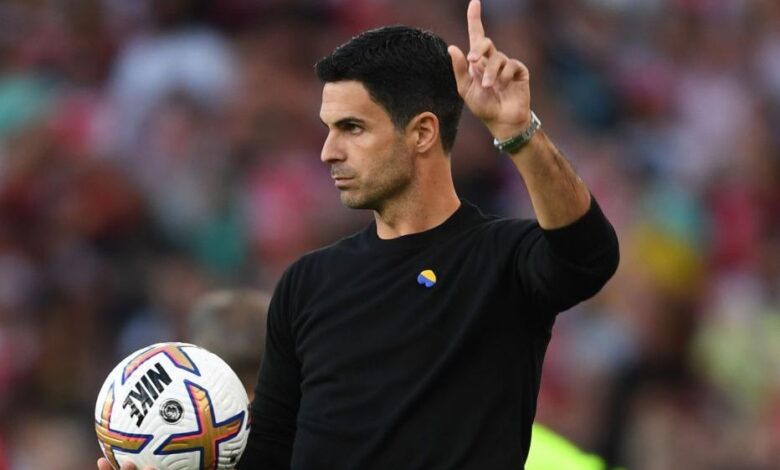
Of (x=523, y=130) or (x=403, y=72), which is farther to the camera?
(x=403, y=72)

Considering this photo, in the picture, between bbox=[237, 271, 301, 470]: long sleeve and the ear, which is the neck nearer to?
the ear

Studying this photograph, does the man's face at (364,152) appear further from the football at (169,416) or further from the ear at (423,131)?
the football at (169,416)

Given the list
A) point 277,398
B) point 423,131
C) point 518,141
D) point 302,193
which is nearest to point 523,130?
point 518,141

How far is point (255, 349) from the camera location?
5.70 metres

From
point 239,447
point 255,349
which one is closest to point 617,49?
point 255,349

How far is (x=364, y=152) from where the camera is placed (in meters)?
4.18

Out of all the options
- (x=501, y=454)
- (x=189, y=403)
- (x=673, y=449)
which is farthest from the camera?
(x=673, y=449)

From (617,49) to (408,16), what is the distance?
1.45 metres

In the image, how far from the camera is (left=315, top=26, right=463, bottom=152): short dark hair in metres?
4.22

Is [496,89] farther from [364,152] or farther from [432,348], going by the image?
[432,348]

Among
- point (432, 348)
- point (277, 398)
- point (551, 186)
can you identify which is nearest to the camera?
point (551, 186)

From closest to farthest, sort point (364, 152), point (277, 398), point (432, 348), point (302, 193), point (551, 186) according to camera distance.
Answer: point (551, 186) < point (432, 348) < point (364, 152) < point (277, 398) < point (302, 193)

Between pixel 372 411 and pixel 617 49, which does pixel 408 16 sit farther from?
pixel 372 411

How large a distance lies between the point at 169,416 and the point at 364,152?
873 mm
